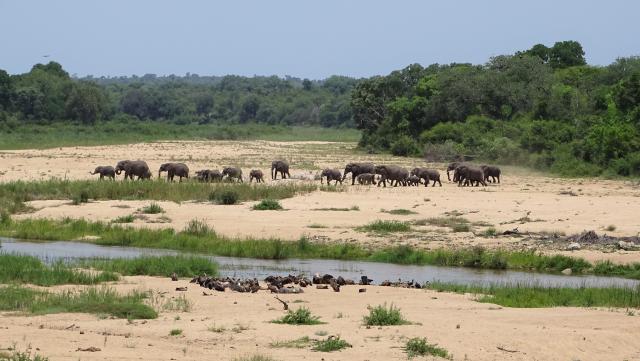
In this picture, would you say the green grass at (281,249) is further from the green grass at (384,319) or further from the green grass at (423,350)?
the green grass at (423,350)

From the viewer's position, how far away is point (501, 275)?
867 inches

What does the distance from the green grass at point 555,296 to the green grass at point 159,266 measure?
4827mm

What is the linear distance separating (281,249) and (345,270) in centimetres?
245

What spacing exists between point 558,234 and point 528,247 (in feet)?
5.75

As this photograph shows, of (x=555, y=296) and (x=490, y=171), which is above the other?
(x=490, y=171)

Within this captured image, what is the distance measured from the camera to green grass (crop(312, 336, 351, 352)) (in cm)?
1295

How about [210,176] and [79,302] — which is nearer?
[79,302]

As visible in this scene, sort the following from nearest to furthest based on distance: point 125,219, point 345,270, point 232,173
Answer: point 345,270, point 125,219, point 232,173

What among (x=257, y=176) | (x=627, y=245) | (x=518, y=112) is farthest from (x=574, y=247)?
(x=518, y=112)

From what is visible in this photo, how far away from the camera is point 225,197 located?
108ft

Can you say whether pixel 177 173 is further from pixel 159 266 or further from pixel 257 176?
pixel 159 266

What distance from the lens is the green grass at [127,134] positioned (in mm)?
77188

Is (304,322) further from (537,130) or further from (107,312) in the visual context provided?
(537,130)

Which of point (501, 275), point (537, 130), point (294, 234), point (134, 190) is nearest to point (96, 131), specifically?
point (537, 130)
